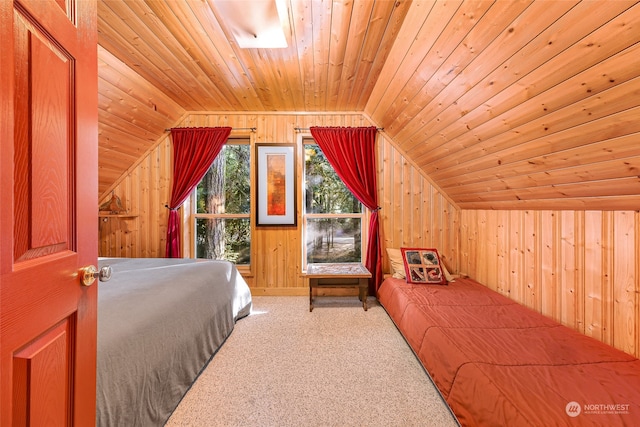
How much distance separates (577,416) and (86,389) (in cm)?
177

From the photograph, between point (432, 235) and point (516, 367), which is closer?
point (516, 367)

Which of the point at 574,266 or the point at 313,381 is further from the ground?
the point at 574,266

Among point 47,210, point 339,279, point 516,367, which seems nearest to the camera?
point 47,210

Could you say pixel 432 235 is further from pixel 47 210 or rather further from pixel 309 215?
pixel 47 210

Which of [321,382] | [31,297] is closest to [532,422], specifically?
[321,382]

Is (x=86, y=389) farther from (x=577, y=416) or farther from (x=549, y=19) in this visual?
(x=549, y=19)

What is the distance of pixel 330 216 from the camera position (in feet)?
11.2

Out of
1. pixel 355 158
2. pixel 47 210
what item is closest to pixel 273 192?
pixel 355 158

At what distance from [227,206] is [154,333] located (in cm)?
227

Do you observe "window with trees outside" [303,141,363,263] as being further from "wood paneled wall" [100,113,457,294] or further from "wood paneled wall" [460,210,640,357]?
"wood paneled wall" [460,210,640,357]

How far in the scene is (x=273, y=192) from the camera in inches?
129

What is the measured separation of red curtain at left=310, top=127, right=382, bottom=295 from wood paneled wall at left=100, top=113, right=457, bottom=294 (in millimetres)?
136

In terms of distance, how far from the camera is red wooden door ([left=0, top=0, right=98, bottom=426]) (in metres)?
0.53

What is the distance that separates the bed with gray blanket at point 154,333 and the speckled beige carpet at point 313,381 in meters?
0.18
